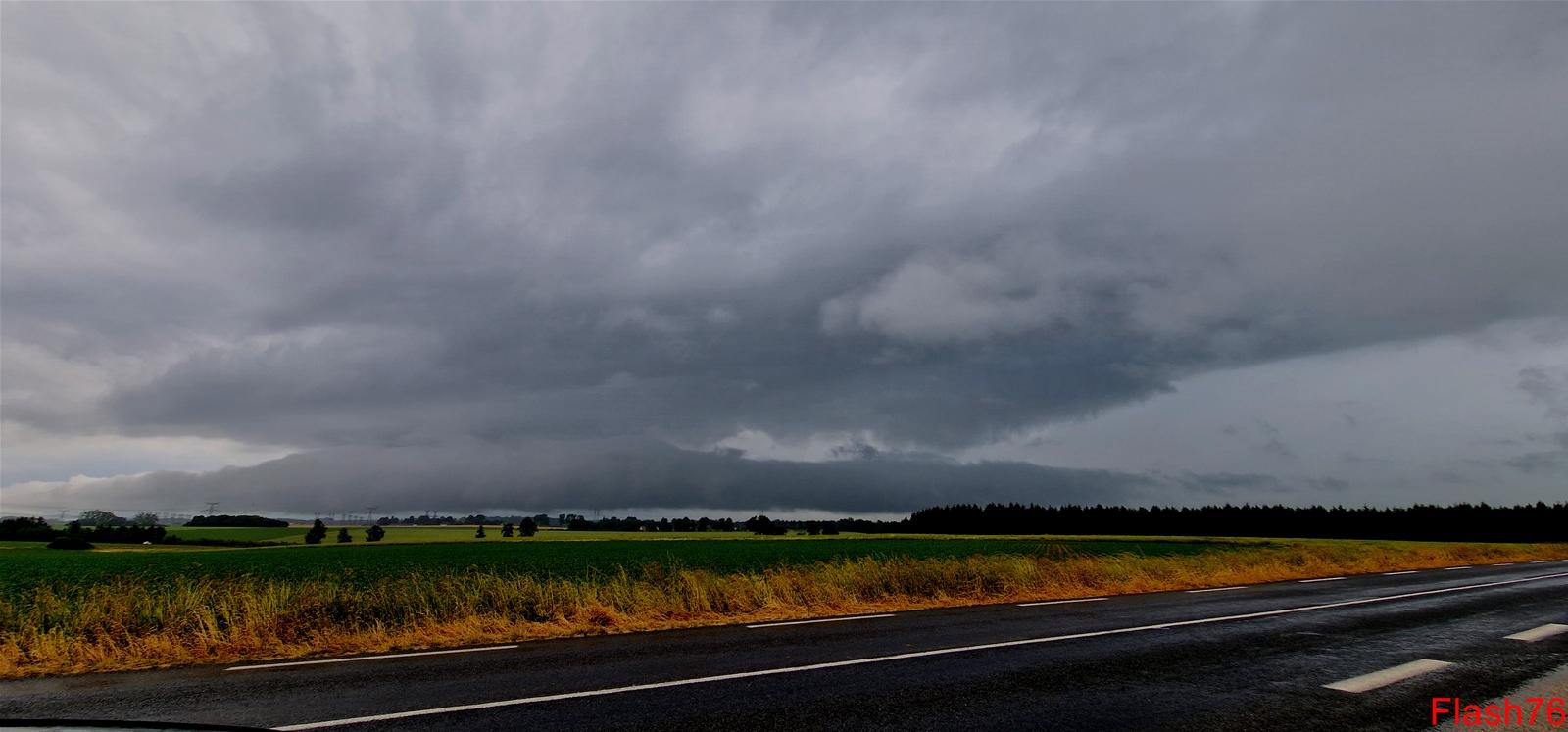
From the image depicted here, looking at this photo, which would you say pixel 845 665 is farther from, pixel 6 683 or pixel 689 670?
pixel 6 683

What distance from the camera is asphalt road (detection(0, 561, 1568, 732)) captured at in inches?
267

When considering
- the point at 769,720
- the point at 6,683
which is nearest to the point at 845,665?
the point at 769,720

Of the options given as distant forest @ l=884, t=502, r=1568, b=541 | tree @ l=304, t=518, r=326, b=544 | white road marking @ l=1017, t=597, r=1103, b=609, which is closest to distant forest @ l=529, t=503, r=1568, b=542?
distant forest @ l=884, t=502, r=1568, b=541

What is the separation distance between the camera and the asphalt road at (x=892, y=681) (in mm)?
6793

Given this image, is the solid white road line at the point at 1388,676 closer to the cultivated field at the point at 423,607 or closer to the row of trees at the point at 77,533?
the cultivated field at the point at 423,607

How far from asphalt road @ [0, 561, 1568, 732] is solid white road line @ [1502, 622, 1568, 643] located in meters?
0.21

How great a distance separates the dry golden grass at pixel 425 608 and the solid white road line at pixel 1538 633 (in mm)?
8449

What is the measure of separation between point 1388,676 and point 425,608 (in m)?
14.0

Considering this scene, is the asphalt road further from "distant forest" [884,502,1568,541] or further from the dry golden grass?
"distant forest" [884,502,1568,541]

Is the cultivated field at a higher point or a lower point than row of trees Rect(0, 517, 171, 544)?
higher

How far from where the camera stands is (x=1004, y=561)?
20562 mm

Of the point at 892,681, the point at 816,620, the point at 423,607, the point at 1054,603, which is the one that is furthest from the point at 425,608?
the point at 1054,603

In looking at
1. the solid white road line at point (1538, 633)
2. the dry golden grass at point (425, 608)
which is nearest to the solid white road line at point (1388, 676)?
the solid white road line at point (1538, 633)

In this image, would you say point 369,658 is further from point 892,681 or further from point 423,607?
point 892,681
